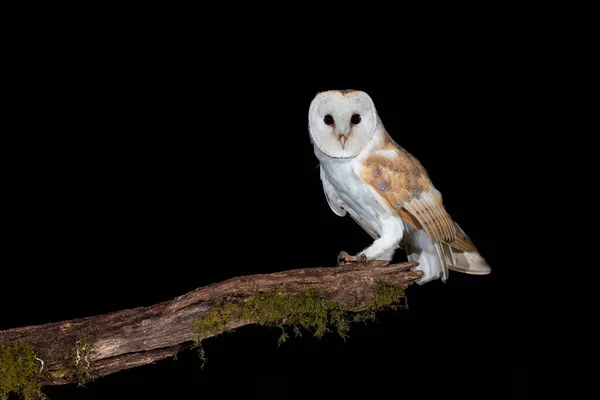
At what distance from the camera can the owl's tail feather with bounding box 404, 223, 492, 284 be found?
13.3 feet

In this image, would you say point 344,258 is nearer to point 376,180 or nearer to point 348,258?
point 348,258

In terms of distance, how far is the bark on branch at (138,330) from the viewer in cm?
334

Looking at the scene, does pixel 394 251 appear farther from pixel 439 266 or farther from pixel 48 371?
pixel 48 371

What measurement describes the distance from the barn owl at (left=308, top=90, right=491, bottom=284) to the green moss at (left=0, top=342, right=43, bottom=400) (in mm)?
1552

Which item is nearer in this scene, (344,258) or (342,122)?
(342,122)

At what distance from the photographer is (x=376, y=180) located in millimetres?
3742

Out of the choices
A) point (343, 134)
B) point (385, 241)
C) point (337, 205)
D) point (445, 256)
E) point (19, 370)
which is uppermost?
point (343, 134)

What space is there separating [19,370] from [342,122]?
1844 mm

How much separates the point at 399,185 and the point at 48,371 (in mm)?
1866

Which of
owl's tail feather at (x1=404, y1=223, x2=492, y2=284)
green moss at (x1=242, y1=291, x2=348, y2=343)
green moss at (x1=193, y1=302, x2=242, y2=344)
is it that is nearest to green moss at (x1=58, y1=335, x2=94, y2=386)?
green moss at (x1=193, y1=302, x2=242, y2=344)

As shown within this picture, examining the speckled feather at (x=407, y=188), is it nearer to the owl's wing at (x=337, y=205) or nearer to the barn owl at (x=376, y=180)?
the barn owl at (x=376, y=180)

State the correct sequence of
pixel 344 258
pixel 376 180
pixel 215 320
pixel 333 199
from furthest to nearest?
1. pixel 333 199
2. pixel 344 258
3. pixel 376 180
4. pixel 215 320

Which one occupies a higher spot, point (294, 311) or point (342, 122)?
point (342, 122)

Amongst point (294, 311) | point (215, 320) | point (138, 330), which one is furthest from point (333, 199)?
point (138, 330)
